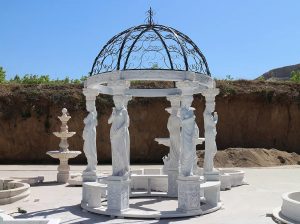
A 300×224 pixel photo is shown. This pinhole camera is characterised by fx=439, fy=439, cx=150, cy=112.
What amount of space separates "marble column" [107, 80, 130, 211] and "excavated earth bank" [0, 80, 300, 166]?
66.1 feet

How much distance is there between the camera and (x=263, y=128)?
112 ft

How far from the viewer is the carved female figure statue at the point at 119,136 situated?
10469mm

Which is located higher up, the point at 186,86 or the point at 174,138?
the point at 186,86

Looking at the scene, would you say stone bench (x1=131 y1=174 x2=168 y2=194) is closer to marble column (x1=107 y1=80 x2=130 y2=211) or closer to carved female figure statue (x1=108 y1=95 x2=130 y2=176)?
marble column (x1=107 y1=80 x2=130 y2=211)

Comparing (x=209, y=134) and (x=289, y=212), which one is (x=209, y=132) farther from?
(x=289, y=212)

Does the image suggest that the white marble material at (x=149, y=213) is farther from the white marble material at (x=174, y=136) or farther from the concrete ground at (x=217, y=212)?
the white marble material at (x=174, y=136)

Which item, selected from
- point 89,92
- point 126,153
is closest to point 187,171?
point 126,153

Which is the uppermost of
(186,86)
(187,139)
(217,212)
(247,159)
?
(186,86)

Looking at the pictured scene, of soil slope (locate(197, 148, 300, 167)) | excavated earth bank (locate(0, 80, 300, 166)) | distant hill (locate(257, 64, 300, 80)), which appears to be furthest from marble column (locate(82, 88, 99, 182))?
distant hill (locate(257, 64, 300, 80))

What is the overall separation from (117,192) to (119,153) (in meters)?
0.93

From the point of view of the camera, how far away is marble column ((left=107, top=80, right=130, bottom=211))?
10469 mm

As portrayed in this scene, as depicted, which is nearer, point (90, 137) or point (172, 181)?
point (90, 137)

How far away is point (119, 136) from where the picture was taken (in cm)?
1047

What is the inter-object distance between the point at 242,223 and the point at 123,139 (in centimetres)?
334
